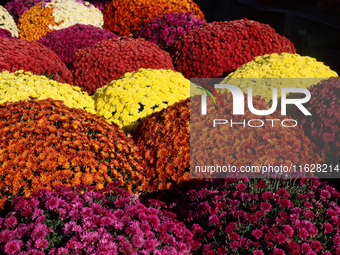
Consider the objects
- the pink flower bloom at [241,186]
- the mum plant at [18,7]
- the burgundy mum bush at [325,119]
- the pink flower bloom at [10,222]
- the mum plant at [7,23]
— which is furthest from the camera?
the mum plant at [18,7]

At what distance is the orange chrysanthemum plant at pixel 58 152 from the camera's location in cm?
236

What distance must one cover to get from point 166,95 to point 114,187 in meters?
1.68

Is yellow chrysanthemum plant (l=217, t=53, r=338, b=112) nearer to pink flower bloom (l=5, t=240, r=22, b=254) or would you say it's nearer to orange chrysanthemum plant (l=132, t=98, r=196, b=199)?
orange chrysanthemum plant (l=132, t=98, r=196, b=199)

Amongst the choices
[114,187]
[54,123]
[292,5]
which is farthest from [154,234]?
[292,5]

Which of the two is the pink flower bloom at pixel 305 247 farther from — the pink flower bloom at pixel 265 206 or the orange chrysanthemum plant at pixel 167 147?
the orange chrysanthemum plant at pixel 167 147

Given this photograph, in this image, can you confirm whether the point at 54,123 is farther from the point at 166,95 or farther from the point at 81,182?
the point at 166,95

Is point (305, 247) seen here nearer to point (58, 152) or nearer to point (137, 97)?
point (58, 152)

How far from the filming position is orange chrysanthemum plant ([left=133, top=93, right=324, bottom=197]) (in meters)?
2.75

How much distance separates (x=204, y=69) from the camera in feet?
16.4

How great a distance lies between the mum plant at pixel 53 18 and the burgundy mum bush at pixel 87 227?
6.18 meters

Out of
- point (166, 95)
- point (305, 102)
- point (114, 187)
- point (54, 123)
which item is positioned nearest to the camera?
point (114, 187)

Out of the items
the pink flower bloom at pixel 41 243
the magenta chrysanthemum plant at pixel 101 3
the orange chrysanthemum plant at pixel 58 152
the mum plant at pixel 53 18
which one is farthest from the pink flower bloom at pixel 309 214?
the magenta chrysanthemum plant at pixel 101 3

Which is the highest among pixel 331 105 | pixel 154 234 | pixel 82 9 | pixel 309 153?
pixel 82 9

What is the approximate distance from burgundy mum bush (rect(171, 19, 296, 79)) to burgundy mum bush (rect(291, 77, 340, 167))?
2.00m
